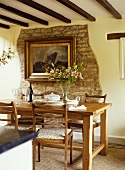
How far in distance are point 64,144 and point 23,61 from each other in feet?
8.51

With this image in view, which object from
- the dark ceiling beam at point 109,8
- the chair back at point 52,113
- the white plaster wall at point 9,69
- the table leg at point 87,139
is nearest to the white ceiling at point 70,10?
the dark ceiling beam at point 109,8

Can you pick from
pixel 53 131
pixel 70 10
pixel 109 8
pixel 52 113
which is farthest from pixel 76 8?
pixel 53 131

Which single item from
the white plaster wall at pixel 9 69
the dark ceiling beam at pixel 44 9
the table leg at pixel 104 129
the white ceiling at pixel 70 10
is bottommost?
the table leg at pixel 104 129

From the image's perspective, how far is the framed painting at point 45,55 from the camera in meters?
5.34

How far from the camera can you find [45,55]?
5.57m

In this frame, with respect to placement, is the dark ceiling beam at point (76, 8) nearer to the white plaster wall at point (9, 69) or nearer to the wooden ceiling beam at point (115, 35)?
the wooden ceiling beam at point (115, 35)

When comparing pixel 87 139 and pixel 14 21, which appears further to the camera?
pixel 14 21

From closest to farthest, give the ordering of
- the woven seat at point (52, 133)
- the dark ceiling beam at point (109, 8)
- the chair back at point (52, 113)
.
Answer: the chair back at point (52, 113) → the woven seat at point (52, 133) → the dark ceiling beam at point (109, 8)

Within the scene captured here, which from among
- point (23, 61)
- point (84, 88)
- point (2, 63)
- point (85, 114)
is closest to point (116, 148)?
point (84, 88)

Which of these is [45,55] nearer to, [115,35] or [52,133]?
[115,35]

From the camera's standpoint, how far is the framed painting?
5.34m

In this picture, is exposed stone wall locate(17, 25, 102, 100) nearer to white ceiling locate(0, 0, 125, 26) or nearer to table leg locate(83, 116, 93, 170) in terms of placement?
white ceiling locate(0, 0, 125, 26)

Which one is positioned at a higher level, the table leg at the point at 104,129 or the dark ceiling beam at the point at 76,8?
the dark ceiling beam at the point at 76,8

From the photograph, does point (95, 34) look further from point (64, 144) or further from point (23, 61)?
point (64, 144)
